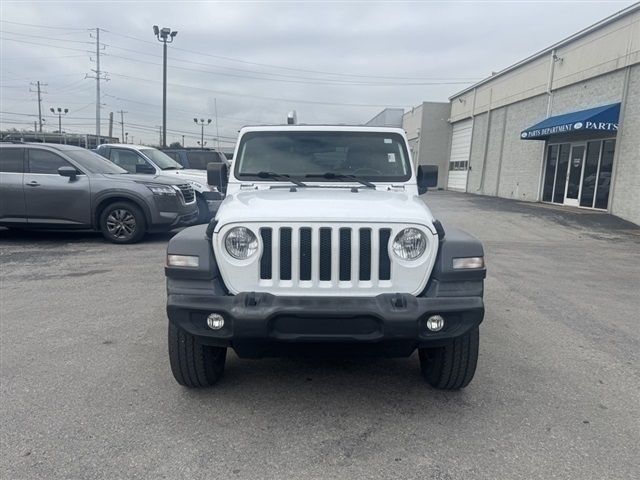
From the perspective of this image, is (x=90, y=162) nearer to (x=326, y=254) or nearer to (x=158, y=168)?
(x=158, y=168)

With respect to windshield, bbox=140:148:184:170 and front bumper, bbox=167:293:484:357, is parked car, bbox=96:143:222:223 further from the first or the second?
front bumper, bbox=167:293:484:357

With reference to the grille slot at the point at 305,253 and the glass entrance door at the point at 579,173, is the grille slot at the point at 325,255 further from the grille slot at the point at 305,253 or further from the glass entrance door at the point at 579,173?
the glass entrance door at the point at 579,173

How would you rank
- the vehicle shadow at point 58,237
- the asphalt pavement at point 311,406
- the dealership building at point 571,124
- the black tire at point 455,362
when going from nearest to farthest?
the asphalt pavement at point 311,406 < the black tire at point 455,362 < the vehicle shadow at point 58,237 < the dealership building at point 571,124

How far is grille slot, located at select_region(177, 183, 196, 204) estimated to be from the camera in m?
9.93

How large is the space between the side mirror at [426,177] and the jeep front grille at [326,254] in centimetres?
189

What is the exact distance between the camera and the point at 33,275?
7051 millimetres

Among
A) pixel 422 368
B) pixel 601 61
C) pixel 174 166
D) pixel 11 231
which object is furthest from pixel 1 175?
pixel 601 61

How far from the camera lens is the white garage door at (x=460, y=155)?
103 feet

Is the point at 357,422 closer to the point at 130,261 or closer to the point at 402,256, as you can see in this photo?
the point at 402,256

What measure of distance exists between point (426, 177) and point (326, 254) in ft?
7.15

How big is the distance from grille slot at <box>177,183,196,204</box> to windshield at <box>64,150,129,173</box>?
1277 mm

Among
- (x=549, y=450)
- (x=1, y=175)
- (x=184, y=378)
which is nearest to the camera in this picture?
(x=549, y=450)

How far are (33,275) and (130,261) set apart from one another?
4.51 ft

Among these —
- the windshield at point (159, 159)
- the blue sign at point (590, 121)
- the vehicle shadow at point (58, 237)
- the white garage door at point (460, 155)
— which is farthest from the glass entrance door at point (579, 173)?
the vehicle shadow at point (58, 237)
